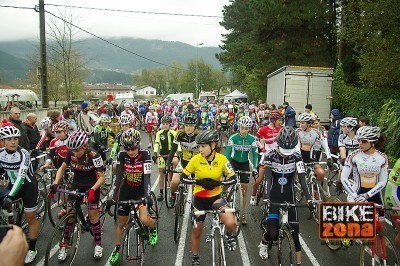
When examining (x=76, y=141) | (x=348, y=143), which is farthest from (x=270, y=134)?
(x=76, y=141)

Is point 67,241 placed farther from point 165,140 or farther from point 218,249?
point 165,140

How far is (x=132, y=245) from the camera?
4863mm

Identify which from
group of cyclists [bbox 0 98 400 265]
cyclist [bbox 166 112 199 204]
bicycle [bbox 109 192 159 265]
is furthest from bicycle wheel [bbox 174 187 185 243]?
bicycle [bbox 109 192 159 265]

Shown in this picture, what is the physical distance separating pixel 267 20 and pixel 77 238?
23.0m

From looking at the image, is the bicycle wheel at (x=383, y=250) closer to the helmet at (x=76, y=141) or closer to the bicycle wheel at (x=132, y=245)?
the bicycle wheel at (x=132, y=245)

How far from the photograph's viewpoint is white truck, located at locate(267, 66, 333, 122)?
18.0m

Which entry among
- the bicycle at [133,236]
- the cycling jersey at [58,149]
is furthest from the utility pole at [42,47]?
the bicycle at [133,236]

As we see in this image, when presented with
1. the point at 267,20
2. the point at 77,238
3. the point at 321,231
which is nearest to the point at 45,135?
the point at 77,238

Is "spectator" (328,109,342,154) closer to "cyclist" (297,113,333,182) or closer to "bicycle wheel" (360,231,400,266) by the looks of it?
"cyclist" (297,113,333,182)

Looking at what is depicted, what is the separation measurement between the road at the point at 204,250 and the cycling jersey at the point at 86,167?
1.29m

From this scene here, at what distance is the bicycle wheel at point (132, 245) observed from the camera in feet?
15.6

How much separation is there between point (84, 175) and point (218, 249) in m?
2.62

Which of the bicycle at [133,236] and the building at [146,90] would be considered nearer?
the bicycle at [133,236]

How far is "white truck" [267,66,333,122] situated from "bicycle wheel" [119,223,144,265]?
1511 centimetres
